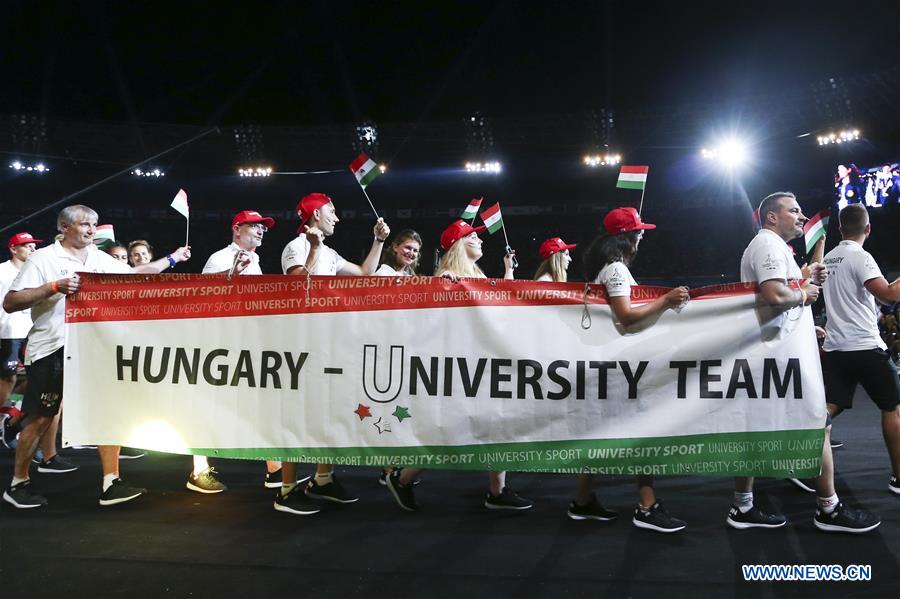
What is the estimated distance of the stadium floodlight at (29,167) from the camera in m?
19.5

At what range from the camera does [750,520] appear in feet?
10.5

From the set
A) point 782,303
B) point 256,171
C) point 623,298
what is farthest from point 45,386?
point 256,171

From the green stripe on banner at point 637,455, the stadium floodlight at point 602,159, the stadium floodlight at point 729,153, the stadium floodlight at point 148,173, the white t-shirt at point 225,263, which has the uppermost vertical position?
the stadium floodlight at point 729,153

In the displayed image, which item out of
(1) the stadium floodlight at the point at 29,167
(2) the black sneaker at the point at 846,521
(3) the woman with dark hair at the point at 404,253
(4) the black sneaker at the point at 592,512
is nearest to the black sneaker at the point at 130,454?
(3) the woman with dark hair at the point at 404,253

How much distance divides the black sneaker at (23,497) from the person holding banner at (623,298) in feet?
10.3

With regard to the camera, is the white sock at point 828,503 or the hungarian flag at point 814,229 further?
the hungarian flag at point 814,229

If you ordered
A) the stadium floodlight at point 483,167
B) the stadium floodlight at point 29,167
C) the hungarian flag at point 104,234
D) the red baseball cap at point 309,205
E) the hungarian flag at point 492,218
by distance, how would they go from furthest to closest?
the stadium floodlight at point 483,167, the stadium floodlight at point 29,167, the hungarian flag at point 492,218, the hungarian flag at point 104,234, the red baseball cap at point 309,205

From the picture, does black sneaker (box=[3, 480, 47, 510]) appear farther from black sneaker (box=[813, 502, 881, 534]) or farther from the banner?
black sneaker (box=[813, 502, 881, 534])

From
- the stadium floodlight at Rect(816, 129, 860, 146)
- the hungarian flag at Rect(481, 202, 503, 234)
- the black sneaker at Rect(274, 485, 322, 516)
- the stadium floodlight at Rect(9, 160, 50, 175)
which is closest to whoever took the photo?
the black sneaker at Rect(274, 485, 322, 516)

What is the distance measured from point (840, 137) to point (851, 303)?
17.8 m

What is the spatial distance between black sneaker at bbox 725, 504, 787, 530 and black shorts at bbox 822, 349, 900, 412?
3.11ft

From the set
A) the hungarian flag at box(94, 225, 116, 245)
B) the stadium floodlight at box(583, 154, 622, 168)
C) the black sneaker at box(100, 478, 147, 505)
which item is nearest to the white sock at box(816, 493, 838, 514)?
the black sneaker at box(100, 478, 147, 505)

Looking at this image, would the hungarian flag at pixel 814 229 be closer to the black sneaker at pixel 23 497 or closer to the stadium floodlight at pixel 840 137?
the black sneaker at pixel 23 497

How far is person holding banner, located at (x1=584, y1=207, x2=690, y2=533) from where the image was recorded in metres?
3.06
